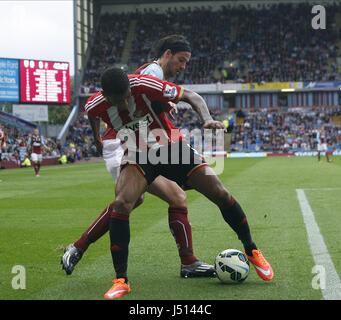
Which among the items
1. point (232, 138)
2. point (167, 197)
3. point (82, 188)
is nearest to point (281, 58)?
point (232, 138)

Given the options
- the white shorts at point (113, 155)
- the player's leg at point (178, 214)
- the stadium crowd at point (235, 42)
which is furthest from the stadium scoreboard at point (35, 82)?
the player's leg at point (178, 214)

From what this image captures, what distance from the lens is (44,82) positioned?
43312 mm

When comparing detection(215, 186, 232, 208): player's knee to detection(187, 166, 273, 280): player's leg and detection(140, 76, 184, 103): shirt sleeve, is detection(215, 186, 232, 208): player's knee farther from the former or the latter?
detection(140, 76, 184, 103): shirt sleeve

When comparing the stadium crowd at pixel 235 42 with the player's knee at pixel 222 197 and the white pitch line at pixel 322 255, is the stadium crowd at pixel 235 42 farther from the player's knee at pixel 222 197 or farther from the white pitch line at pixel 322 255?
the player's knee at pixel 222 197

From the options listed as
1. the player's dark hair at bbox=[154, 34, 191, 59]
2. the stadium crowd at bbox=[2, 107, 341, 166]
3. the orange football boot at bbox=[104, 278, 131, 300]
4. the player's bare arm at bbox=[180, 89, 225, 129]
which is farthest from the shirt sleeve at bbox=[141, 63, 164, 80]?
the stadium crowd at bbox=[2, 107, 341, 166]

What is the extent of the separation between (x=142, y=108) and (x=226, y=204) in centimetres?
116

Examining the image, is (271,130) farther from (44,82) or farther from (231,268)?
(231,268)

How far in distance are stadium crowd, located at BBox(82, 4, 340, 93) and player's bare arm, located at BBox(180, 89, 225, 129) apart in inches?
2066

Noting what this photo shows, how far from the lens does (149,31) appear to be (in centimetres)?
6394

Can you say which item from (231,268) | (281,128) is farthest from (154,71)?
(281,128)

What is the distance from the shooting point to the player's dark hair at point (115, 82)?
5.56 m

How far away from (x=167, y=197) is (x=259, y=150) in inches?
1930

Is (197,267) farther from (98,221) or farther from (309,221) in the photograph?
(309,221)
